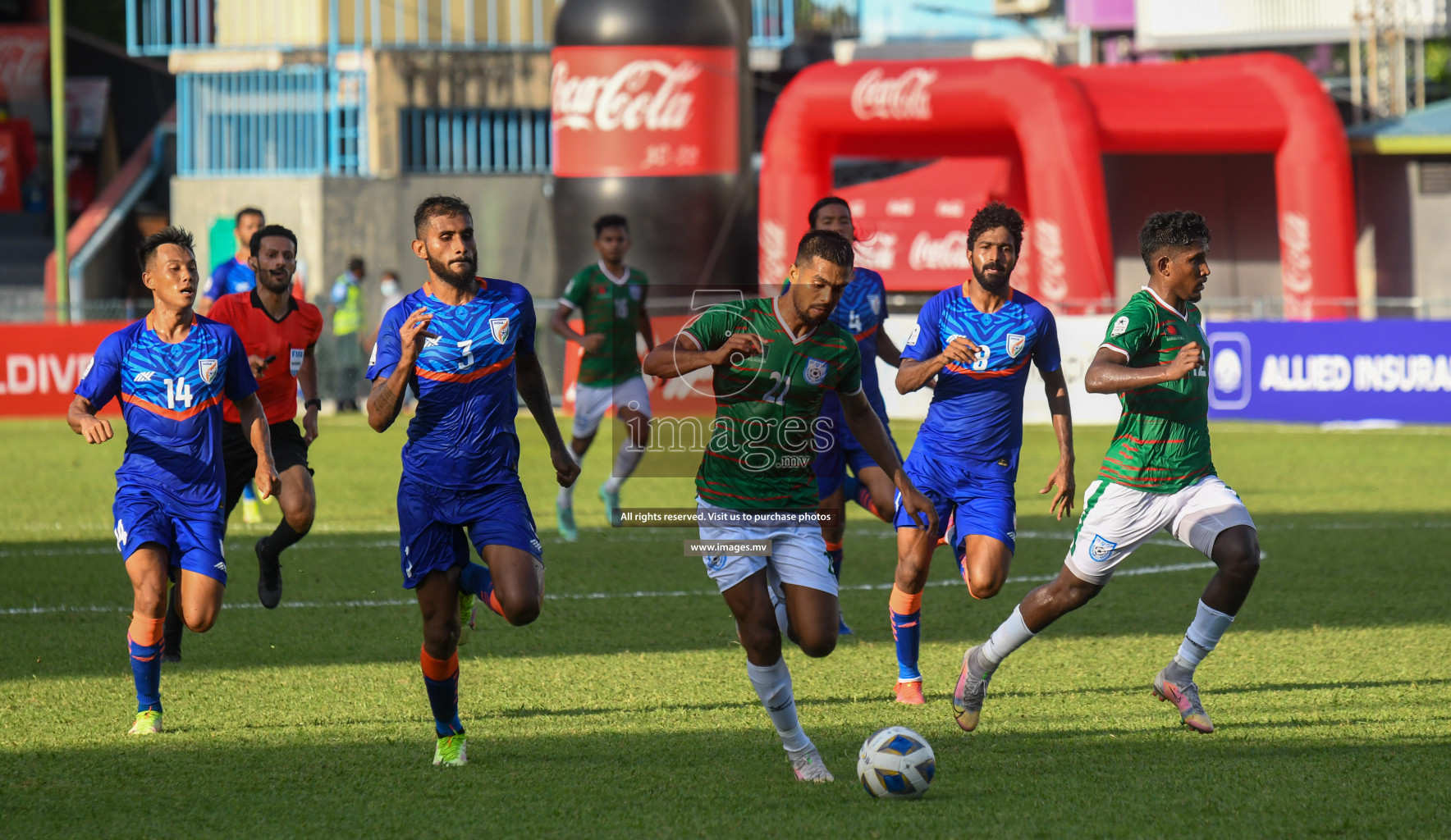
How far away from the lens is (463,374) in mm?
6586

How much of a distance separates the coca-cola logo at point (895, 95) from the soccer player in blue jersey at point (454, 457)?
20443 millimetres

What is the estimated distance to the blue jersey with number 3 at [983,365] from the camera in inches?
306

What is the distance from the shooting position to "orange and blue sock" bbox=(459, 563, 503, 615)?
651 cm

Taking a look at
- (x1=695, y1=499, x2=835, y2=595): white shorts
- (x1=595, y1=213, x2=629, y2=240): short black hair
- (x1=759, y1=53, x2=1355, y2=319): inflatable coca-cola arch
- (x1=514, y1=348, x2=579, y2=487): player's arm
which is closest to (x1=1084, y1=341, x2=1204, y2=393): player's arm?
(x1=695, y1=499, x2=835, y2=595): white shorts

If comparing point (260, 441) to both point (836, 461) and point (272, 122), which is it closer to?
point (836, 461)

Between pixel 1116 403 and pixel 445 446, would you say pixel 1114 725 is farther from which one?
pixel 1116 403

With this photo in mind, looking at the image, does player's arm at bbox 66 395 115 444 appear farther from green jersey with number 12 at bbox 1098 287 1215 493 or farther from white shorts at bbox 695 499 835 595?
green jersey with number 12 at bbox 1098 287 1215 493

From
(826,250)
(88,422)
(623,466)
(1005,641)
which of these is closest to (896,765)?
(1005,641)

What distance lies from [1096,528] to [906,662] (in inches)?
45.5

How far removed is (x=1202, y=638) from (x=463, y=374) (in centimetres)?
311

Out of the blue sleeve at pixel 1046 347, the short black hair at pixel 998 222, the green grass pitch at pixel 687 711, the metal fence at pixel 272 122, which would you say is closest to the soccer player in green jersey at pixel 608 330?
the green grass pitch at pixel 687 711

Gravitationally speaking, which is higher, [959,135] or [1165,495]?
[959,135]

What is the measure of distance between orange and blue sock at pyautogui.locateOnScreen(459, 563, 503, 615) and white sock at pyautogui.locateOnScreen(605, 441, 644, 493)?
20.6 ft

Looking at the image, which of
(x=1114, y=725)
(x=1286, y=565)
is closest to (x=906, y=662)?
(x=1114, y=725)
